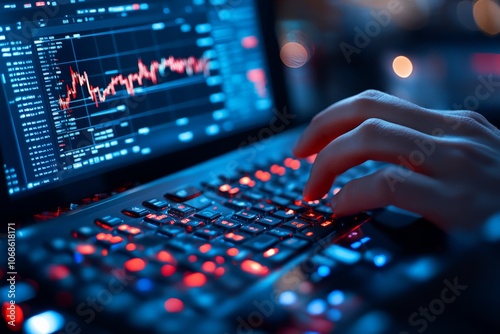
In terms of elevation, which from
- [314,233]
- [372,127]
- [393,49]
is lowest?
[314,233]

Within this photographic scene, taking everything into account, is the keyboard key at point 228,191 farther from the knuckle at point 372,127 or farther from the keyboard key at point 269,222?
the knuckle at point 372,127

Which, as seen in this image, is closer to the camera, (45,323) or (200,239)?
(45,323)

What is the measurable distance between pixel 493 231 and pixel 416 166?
126 mm

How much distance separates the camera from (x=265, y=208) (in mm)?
726

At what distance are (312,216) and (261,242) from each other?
5.0 inches

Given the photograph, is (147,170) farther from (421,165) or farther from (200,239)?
(421,165)

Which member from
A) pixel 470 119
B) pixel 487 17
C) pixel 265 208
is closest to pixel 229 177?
pixel 265 208

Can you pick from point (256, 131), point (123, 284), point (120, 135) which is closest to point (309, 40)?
point (256, 131)

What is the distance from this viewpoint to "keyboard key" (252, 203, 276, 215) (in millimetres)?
718

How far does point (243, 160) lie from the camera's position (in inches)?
37.6

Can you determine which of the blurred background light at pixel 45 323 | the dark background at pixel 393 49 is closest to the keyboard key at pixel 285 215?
the blurred background light at pixel 45 323

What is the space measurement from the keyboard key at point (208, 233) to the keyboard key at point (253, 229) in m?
0.03

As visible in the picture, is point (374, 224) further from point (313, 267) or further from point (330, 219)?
point (313, 267)

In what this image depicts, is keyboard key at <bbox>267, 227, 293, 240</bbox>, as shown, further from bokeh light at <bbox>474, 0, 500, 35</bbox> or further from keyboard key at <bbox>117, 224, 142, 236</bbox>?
bokeh light at <bbox>474, 0, 500, 35</bbox>
